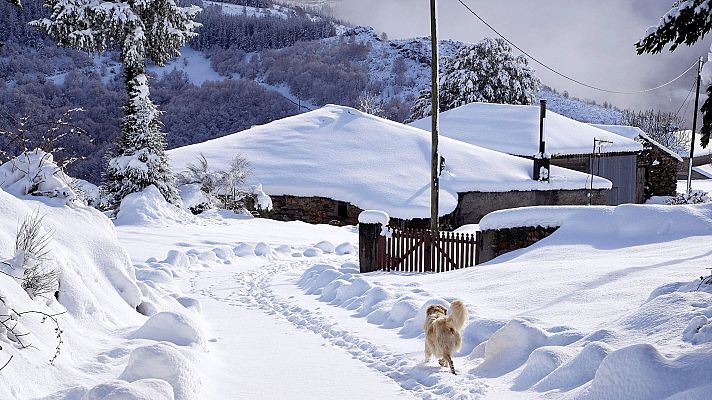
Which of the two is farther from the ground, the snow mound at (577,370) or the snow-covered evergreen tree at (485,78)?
the snow-covered evergreen tree at (485,78)

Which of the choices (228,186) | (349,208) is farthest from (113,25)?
(349,208)

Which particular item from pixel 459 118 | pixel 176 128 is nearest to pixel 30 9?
pixel 176 128

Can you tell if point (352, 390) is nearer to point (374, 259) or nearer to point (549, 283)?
point (549, 283)

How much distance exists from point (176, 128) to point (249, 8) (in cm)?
10867

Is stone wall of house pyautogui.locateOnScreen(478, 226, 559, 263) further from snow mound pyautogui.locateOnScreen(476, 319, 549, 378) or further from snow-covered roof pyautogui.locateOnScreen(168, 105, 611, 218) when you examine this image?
snow-covered roof pyautogui.locateOnScreen(168, 105, 611, 218)

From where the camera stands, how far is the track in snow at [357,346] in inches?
226

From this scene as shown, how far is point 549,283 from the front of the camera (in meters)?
8.98

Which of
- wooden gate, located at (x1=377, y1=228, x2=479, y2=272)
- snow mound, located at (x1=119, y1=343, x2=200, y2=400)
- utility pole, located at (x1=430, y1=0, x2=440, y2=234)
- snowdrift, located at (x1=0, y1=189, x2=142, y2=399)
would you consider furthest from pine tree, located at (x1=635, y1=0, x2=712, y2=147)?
utility pole, located at (x1=430, y1=0, x2=440, y2=234)

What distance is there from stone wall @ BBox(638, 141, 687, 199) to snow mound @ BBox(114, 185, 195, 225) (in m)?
33.0

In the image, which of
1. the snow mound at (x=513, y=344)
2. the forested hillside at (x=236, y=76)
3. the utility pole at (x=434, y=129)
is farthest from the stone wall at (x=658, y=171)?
the snow mound at (x=513, y=344)

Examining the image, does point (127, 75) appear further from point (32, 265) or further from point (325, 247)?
point (32, 265)

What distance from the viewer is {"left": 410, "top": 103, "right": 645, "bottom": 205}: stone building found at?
1585 inches

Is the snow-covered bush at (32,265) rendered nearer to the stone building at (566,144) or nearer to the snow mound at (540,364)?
the snow mound at (540,364)

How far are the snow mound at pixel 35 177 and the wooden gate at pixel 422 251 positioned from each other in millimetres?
7606
